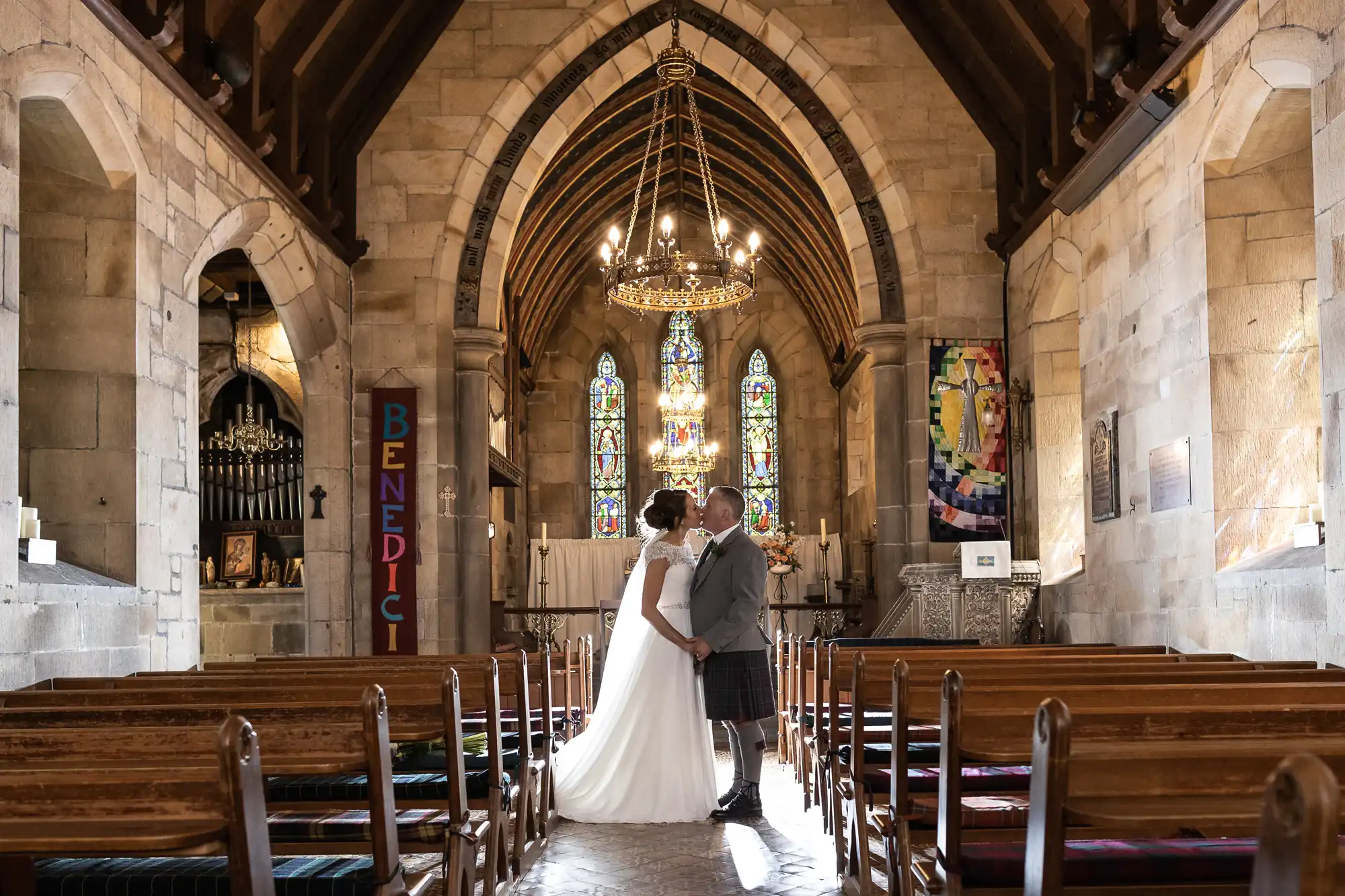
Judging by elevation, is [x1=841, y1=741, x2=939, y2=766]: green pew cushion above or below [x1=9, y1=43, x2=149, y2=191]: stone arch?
below

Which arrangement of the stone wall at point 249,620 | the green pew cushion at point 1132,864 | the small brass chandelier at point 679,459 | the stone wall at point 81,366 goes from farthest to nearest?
the small brass chandelier at point 679,459 < the stone wall at point 249,620 < the stone wall at point 81,366 < the green pew cushion at point 1132,864

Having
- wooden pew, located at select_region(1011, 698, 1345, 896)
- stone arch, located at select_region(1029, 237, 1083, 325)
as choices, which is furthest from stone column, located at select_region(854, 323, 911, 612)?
wooden pew, located at select_region(1011, 698, 1345, 896)

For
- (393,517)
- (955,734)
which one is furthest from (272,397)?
(955,734)

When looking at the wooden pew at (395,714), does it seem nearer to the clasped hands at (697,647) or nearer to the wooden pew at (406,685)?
the wooden pew at (406,685)

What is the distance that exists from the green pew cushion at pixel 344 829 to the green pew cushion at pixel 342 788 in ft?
0.95

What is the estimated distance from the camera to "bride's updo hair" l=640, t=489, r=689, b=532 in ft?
19.7

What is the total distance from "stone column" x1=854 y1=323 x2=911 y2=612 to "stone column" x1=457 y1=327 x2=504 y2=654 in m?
3.11

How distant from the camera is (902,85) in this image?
11.1m

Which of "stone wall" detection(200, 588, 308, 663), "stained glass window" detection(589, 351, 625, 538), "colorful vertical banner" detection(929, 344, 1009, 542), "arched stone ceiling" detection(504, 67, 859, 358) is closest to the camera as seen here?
"colorful vertical banner" detection(929, 344, 1009, 542)

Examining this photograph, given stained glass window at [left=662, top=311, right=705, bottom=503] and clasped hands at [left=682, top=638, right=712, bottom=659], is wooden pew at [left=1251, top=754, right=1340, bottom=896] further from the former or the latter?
stained glass window at [left=662, top=311, right=705, bottom=503]

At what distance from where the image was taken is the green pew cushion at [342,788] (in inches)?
158

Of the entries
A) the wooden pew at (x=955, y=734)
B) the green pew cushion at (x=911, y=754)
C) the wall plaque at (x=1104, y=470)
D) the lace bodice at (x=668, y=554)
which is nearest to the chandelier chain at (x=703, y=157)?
the wall plaque at (x=1104, y=470)

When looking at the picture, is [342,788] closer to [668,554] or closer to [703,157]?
[668,554]

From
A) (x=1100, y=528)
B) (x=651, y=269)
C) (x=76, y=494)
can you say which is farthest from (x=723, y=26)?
(x=76, y=494)
